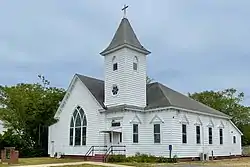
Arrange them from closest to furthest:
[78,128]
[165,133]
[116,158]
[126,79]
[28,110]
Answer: [116,158]
[165,133]
[126,79]
[78,128]
[28,110]

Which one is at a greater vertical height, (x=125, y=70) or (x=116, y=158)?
(x=125, y=70)

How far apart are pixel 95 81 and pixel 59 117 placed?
17.8 feet

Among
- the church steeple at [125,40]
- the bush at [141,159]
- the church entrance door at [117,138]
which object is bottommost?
the bush at [141,159]

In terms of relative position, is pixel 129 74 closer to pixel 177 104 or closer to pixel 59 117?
pixel 177 104

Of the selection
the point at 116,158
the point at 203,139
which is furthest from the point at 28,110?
the point at 203,139

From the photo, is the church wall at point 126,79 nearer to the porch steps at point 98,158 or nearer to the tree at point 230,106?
the porch steps at point 98,158

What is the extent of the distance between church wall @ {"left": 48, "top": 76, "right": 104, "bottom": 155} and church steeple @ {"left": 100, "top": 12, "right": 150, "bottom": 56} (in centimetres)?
457

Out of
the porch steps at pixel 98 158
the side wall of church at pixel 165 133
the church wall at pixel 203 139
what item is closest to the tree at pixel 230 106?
the church wall at pixel 203 139

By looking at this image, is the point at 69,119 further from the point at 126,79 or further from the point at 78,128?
the point at 126,79

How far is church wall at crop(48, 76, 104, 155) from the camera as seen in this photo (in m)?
32.3

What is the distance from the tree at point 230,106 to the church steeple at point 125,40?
1113 inches

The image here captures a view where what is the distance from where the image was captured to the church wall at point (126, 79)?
31.6 meters

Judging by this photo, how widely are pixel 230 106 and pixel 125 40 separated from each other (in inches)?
1313

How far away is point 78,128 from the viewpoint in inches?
1364
